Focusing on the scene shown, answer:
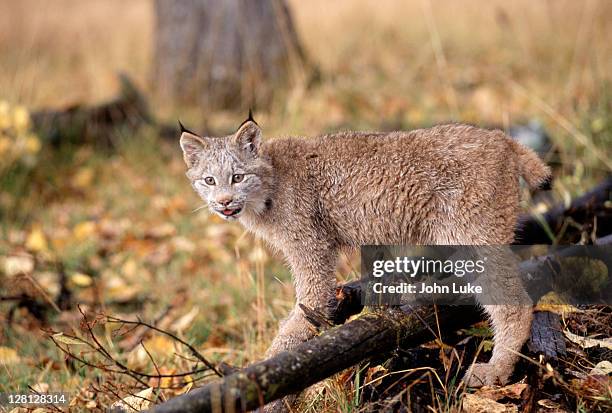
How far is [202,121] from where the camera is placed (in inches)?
298

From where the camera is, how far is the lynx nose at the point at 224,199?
350 cm

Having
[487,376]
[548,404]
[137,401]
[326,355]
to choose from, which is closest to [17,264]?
[137,401]

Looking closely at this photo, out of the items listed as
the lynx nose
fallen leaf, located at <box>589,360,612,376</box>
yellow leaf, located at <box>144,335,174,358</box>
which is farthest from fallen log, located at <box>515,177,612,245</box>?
yellow leaf, located at <box>144,335,174,358</box>

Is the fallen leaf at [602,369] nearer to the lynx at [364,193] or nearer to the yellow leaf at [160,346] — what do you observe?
the lynx at [364,193]

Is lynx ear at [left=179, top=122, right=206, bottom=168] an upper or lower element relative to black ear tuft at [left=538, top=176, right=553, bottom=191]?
upper

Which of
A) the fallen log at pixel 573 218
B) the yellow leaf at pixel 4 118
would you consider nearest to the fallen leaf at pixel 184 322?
the fallen log at pixel 573 218

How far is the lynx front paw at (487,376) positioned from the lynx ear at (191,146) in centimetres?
178

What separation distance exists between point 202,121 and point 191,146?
3.94m

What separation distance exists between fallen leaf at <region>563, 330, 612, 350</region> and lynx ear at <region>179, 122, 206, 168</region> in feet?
6.77

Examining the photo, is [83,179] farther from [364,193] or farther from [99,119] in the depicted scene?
[364,193]

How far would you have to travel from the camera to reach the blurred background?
4629 mm

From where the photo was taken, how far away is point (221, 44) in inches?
311

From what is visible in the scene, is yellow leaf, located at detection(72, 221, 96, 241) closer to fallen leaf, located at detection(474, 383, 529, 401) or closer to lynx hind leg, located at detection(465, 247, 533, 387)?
lynx hind leg, located at detection(465, 247, 533, 387)

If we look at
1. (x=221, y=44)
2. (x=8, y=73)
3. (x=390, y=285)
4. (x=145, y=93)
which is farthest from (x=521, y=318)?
(x=8, y=73)
